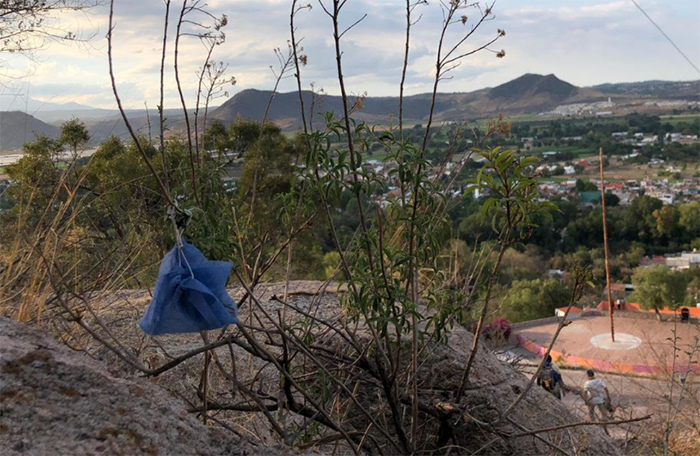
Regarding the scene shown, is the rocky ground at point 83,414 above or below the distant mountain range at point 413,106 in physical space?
below

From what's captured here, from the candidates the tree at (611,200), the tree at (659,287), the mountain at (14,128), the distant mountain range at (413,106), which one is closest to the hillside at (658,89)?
the distant mountain range at (413,106)

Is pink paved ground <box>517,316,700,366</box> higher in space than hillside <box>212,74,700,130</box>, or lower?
lower

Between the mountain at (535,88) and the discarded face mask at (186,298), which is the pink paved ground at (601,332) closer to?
the discarded face mask at (186,298)

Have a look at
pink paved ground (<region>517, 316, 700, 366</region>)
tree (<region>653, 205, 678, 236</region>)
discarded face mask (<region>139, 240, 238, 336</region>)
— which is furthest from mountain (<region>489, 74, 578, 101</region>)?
discarded face mask (<region>139, 240, 238, 336</region>)

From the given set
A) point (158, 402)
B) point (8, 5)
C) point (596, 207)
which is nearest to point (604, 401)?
point (158, 402)

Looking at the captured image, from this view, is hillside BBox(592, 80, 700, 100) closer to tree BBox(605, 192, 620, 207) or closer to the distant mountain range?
the distant mountain range

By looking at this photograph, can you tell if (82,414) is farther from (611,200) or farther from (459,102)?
(611,200)

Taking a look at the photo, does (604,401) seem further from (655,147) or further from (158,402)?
(655,147)

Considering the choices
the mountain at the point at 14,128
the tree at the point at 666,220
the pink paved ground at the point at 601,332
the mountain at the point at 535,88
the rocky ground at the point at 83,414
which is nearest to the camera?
the rocky ground at the point at 83,414
